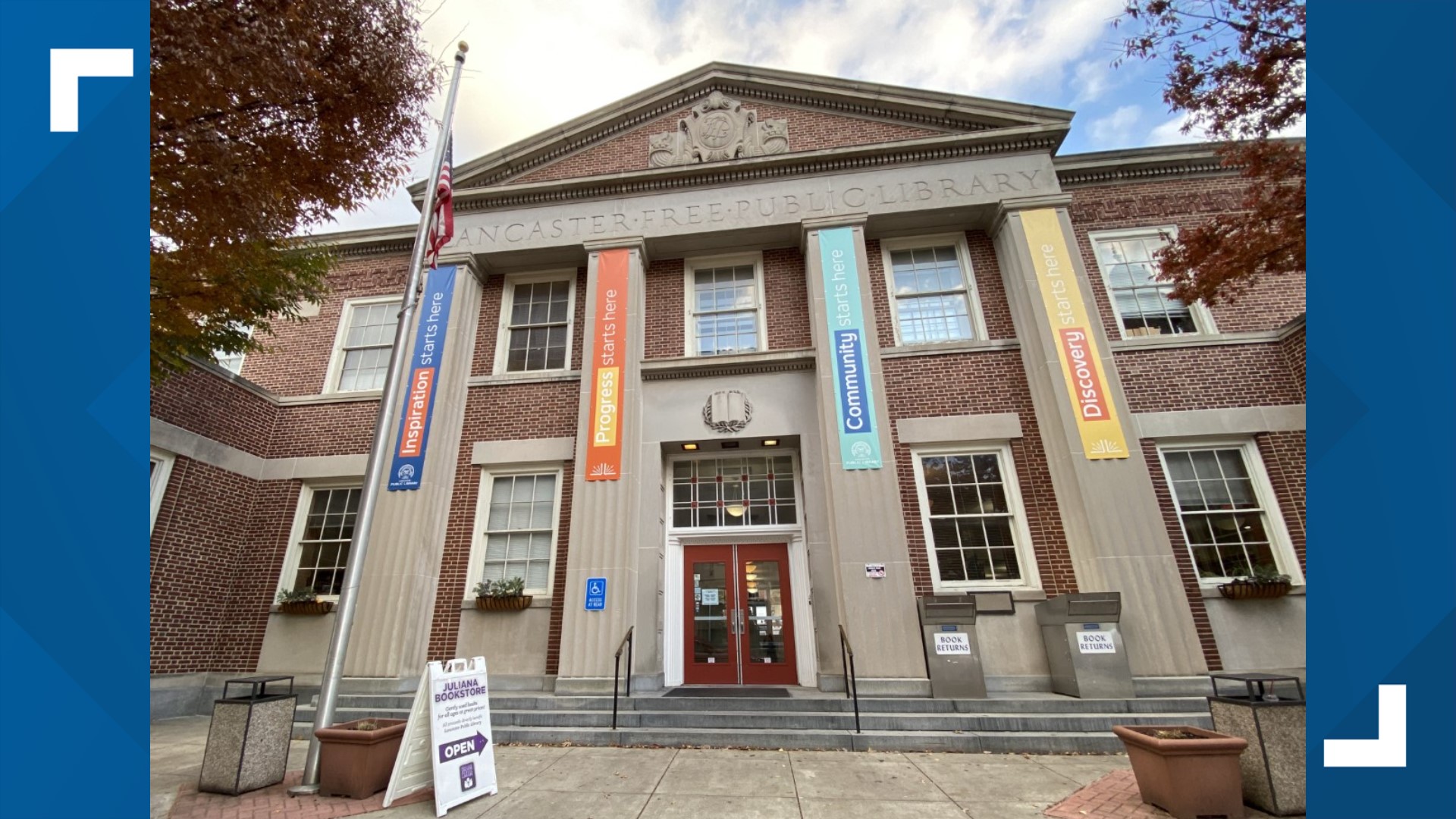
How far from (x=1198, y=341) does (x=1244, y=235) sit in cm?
229

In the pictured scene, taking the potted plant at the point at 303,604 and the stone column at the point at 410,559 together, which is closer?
the stone column at the point at 410,559

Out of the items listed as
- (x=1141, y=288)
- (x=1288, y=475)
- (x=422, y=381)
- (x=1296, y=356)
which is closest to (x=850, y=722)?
(x=1288, y=475)

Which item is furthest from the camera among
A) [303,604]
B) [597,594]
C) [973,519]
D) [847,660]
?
[303,604]

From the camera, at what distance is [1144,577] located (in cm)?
805

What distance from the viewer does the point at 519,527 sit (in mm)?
9891

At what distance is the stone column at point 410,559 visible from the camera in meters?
8.67

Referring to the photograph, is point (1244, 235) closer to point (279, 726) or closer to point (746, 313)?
point (746, 313)

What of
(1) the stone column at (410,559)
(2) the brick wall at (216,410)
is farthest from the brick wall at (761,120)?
(2) the brick wall at (216,410)

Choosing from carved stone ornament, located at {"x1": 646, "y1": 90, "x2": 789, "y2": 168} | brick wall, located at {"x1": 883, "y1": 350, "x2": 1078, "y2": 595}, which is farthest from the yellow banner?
carved stone ornament, located at {"x1": 646, "y1": 90, "x2": 789, "y2": 168}

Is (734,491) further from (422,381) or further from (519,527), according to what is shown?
(422,381)

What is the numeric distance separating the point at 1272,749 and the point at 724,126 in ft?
39.5

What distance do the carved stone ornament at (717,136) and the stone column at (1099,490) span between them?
4.67 metres

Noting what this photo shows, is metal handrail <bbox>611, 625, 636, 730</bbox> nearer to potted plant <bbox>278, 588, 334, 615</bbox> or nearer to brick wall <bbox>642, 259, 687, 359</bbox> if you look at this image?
brick wall <bbox>642, 259, 687, 359</bbox>
